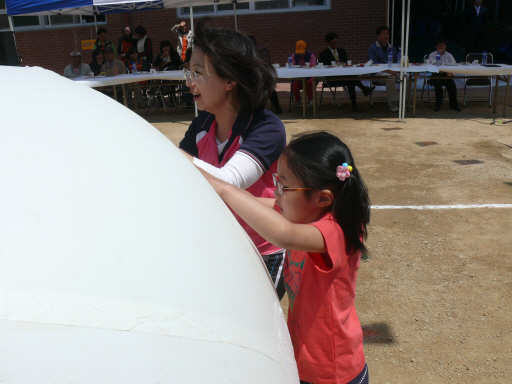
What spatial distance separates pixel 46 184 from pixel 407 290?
3047 mm

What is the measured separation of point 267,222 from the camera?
1.35 m

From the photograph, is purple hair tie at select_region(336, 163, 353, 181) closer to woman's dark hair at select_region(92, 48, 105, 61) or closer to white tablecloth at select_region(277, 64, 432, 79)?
white tablecloth at select_region(277, 64, 432, 79)

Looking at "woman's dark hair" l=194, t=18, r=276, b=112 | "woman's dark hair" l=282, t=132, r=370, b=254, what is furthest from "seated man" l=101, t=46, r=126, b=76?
"woman's dark hair" l=282, t=132, r=370, b=254

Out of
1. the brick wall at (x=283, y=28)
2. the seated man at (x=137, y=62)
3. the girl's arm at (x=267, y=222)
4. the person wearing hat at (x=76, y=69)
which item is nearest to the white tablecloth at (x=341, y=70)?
the seated man at (x=137, y=62)

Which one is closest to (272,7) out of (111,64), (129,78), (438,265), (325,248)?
(111,64)

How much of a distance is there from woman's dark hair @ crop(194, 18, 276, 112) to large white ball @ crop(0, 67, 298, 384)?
0.97 meters

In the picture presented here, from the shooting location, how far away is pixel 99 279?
643 millimetres

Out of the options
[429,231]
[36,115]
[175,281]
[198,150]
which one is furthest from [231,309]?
[429,231]

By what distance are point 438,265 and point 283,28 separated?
12.0 m

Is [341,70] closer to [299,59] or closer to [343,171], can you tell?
[299,59]

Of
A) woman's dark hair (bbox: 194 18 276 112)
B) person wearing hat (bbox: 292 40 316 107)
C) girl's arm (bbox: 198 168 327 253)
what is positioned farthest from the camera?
person wearing hat (bbox: 292 40 316 107)

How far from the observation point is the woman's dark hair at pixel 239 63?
1.82 meters

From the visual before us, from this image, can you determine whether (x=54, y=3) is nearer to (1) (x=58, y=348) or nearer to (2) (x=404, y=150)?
(2) (x=404, y=150)

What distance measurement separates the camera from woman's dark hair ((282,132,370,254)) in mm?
1496
